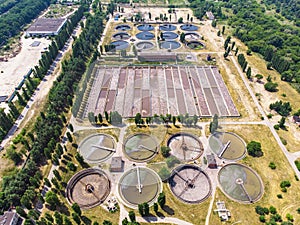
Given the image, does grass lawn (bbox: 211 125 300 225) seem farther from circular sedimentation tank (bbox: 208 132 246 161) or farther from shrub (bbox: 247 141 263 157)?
circular sedimentation tank (bbox: 208 132 246 161)

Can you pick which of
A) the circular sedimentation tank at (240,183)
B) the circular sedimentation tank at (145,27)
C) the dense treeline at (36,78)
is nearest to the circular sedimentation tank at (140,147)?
the circular sedimentation tank at (240,183)

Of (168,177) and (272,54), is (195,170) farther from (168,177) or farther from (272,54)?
(272,54)

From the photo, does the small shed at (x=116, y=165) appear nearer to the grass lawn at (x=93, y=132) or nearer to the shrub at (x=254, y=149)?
the grass lawn at (x=93, y=132)

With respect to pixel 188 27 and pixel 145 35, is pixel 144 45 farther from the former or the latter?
pixel 188 27

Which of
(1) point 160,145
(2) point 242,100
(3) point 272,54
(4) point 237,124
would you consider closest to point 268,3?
(3) point 272,54

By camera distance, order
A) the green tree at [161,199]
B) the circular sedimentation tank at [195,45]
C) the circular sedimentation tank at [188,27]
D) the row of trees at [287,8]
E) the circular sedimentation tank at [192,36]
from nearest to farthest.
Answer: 1. the green tree at [161,199]
2. the circular sedimentation tank at [195,45]
3. the circular sedimentation tank at [192,36]
4. the circular sedimentation tank at [188,27]
5. the row of trees at [287,8]

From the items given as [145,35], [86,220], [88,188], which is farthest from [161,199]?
[145,35]
